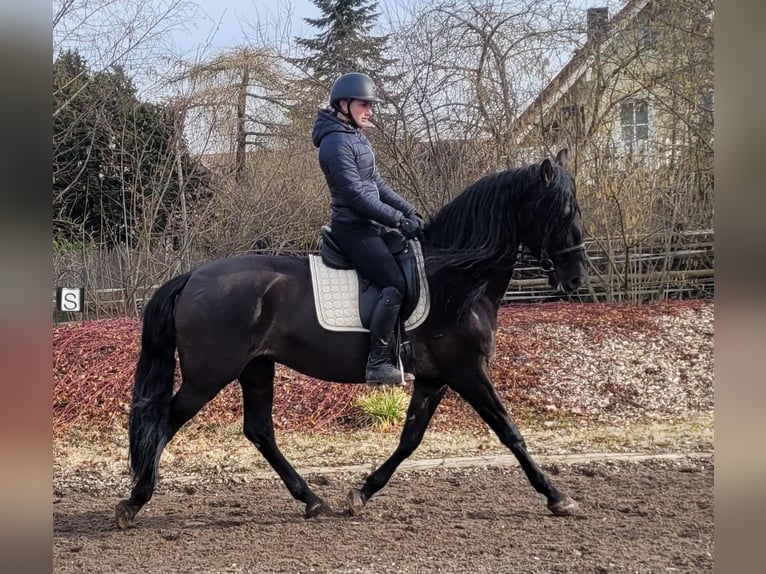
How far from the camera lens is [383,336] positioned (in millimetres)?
4762

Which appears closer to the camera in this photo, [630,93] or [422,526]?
[422,526]

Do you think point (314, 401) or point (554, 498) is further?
point (314, 401)

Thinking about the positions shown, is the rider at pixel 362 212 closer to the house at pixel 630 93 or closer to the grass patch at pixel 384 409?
the grass patch at pixel 384 409

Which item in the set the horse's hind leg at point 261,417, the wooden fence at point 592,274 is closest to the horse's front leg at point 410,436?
the horse's hind leg at point 261,417

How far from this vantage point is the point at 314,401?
8.83 metres

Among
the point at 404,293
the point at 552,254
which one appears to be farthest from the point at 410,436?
the point at 552,254

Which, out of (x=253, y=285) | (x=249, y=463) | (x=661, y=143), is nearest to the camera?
(x=253, y=285)

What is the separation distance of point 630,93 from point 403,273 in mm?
7982

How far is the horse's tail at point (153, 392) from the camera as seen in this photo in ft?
16.0

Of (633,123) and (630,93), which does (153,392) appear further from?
(633,123)
